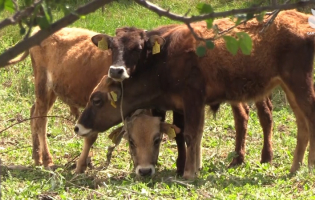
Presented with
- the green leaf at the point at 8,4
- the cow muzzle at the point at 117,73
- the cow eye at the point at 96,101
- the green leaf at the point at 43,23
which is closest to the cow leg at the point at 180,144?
the cow eye at the point at 96,101

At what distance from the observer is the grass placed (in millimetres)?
5918

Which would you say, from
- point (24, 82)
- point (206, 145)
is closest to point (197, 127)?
point (206, 145)

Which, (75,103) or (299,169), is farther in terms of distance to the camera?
(75,103)

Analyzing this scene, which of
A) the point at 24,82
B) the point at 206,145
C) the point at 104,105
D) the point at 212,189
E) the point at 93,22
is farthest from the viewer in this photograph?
the point at 93,22

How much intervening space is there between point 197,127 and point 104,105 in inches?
43.2

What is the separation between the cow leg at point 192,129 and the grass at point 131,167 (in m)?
0.15

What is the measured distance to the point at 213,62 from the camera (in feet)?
21.8

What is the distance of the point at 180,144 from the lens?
721cm

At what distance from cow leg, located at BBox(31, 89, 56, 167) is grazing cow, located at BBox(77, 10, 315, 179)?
93 cm

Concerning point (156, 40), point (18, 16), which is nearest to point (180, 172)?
point (156, 40)

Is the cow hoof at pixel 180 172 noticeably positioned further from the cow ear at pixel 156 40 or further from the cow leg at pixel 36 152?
the cow leg at pixel 36 152

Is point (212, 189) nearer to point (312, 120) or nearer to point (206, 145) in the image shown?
point (312, 120)

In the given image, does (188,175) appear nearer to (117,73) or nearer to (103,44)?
(117,73)

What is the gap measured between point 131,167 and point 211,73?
148 cm
